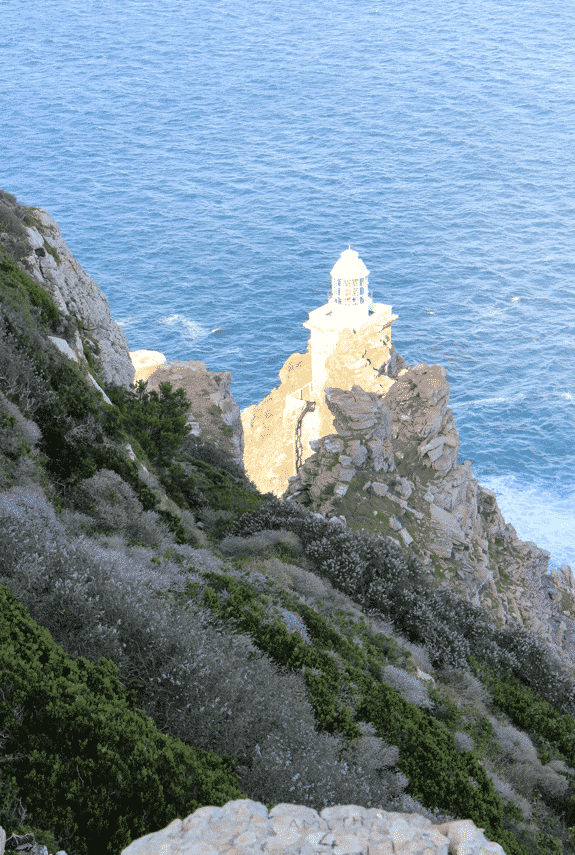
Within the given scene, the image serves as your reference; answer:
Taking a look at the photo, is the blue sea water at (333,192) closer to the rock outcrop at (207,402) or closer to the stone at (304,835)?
the rock outcrop at (207,402)

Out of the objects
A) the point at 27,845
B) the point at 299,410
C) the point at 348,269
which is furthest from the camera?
the point at 348,269

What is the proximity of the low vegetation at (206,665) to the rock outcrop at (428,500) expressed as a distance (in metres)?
9.32

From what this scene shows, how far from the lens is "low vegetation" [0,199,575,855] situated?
19.0 feet

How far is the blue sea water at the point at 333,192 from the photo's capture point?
61406 millimetres

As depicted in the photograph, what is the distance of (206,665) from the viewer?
24.9 feet

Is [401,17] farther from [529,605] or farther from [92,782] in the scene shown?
[92,782]

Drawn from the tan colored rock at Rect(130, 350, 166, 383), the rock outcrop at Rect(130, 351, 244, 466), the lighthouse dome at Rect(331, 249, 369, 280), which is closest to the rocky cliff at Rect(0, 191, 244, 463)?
the rock outcrop at Rect(130, 351, 244, 466)

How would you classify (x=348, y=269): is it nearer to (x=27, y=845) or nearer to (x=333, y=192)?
(x=333, y=192)

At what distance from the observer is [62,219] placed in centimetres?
7631

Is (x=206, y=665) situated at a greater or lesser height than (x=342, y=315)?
lesser

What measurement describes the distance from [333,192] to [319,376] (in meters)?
42.6

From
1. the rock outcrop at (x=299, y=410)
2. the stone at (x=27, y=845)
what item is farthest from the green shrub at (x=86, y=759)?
the rock outcrop at (x=299, y=410)

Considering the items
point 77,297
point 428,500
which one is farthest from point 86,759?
point 428,500

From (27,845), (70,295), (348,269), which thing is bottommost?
(27,845)
